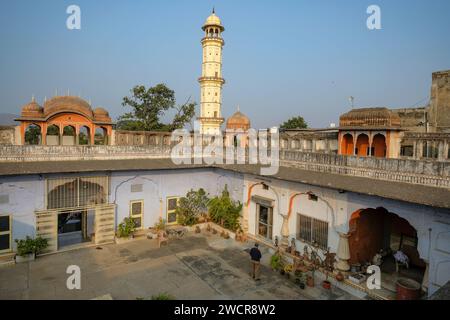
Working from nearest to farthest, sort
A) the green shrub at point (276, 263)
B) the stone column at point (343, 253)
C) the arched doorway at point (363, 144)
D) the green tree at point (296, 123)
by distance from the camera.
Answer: the stone column at point (343, 253)
the green shrub at point (276, 263)
the arched doorway at point (363, 144)
the green tree at point (296, 123)

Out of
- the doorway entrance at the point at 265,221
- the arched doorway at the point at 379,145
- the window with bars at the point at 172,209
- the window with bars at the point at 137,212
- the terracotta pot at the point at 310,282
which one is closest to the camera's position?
the terracotta pot at the point at 310,282

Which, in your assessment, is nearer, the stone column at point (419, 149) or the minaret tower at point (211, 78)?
the stone column at point (419, 149)

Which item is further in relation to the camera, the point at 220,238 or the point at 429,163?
the point at 220,238

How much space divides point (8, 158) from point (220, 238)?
10.6m

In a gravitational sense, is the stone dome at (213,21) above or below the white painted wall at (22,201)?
above

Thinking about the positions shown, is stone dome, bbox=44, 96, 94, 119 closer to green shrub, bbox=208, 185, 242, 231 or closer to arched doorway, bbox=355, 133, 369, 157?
green shrub, bbox=208, 185, 242, 231

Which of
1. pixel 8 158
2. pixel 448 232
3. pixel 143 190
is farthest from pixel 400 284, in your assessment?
pixel 8 158

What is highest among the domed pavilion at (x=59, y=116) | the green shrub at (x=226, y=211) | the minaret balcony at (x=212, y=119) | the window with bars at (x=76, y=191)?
the minaret balcony at (x=212, y=119)

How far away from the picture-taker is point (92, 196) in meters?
15.3

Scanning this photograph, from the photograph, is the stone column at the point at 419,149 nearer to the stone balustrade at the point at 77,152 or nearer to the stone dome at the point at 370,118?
the stone dome at the point at 370,118

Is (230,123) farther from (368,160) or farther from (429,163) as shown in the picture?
(429,163)

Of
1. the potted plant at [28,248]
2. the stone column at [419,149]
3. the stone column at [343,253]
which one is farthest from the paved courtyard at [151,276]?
the stone column at [419,149]

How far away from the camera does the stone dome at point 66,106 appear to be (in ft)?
56.5

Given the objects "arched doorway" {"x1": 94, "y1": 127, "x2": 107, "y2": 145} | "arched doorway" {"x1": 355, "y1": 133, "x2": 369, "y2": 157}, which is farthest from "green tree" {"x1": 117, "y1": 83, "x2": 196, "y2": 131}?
"arched doorway" {"x1": 355, "y1": 133, "x2": 369, "y2": 157}
